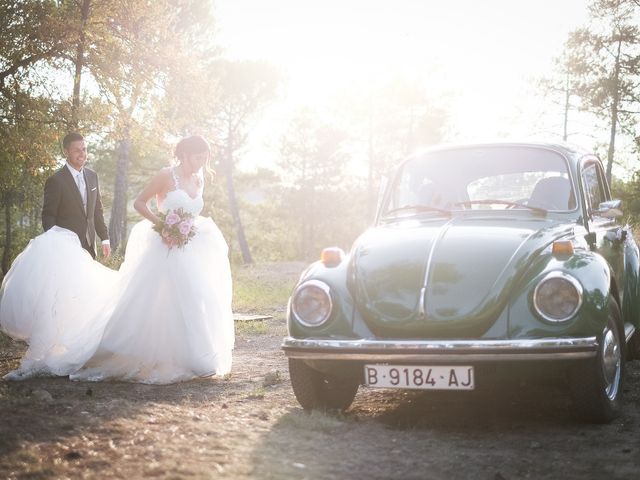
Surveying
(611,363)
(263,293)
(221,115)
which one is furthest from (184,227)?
(221,115)

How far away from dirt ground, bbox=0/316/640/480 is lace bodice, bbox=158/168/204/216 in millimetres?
1787

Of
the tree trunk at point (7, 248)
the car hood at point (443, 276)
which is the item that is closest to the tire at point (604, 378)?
the car hood at point (443, 276)

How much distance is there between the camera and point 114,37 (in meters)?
14.4

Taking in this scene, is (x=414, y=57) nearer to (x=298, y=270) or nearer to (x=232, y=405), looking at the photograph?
(x=298, y=270)

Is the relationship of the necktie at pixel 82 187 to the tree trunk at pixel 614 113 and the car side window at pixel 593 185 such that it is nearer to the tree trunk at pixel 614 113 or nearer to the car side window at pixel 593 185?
the car side window at pixel 593 185

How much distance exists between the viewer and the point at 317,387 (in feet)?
16.6

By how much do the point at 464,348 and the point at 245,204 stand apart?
149 ft

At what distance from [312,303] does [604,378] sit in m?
1.83

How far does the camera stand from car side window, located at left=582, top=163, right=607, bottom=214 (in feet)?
19.8

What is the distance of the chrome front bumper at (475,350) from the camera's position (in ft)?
13.9

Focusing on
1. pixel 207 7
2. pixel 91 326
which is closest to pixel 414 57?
pixel 207 7

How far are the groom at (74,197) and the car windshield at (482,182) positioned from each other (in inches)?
117

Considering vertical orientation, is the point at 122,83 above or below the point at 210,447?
above

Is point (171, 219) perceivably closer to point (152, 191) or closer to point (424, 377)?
point (152, 191)
